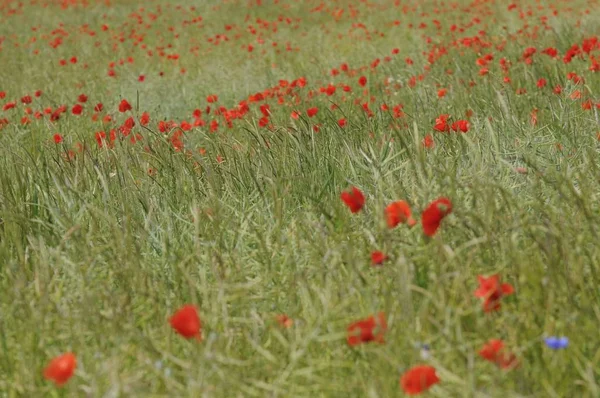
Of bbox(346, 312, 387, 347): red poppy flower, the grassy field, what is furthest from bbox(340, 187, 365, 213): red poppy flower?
bbox(346, 312, 387, 347): red poppy flower

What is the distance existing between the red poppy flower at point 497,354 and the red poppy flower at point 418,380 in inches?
5.3

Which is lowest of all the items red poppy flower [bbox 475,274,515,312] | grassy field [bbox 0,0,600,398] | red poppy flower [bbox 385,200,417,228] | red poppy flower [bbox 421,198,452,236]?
grassy field [bbox 0,0,600,398]

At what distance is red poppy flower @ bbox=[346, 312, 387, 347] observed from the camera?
51.8 inches

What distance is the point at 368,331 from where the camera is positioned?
51.8 inches

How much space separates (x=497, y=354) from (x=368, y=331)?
24cm

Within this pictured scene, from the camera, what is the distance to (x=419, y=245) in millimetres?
1845

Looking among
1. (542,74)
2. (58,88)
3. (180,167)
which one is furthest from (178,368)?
(58,88)

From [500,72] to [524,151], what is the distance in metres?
2.11

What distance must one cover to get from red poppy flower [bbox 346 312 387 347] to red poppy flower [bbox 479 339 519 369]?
0.18 m

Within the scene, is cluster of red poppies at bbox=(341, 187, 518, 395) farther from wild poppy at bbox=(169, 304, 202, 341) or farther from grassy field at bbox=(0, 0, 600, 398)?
wild poppy at bbox=(169, 304, 202, 341)

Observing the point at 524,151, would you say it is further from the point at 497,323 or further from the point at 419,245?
the point at 497,323

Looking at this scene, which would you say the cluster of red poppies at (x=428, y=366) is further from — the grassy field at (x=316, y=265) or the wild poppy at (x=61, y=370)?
the wild poppy at (x=61, y=370)

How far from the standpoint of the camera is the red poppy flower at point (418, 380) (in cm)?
121

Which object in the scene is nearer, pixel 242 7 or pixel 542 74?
pixel 542 74
